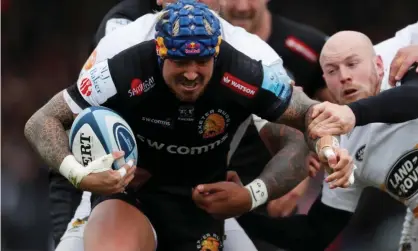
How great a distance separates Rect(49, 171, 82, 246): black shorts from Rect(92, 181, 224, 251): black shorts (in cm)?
104

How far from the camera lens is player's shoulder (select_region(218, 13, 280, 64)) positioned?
5406mm

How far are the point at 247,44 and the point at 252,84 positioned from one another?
0.61 m

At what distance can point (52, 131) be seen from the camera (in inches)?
189

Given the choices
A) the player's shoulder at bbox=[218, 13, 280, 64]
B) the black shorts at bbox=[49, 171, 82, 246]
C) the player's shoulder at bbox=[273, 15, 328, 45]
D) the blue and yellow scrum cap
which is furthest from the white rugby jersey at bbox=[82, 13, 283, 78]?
the black shorts at bbox=[49, 171, 82, 246]

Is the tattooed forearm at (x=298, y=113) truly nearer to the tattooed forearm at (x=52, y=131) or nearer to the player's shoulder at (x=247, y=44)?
the player's shoulder at (x=247, y=44)

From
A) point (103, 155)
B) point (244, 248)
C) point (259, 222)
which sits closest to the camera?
point (103, 155)

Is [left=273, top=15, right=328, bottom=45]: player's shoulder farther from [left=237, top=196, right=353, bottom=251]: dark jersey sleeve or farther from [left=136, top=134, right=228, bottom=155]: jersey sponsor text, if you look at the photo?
[left=136, top=134, right=228, bottom=155]: jersey sponsor text

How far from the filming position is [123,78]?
15.8 ft

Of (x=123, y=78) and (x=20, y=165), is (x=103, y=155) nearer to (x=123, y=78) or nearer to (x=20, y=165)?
(x=123, y=78)

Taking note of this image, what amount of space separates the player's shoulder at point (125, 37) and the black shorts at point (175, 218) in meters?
0.70

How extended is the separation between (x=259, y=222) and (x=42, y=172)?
3.01 metres

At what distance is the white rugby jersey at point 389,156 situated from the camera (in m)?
5.46

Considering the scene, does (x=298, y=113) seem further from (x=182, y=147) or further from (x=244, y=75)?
(x=182, y=147)

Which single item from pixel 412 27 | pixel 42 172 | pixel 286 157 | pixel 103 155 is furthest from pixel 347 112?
pixel 42 172
